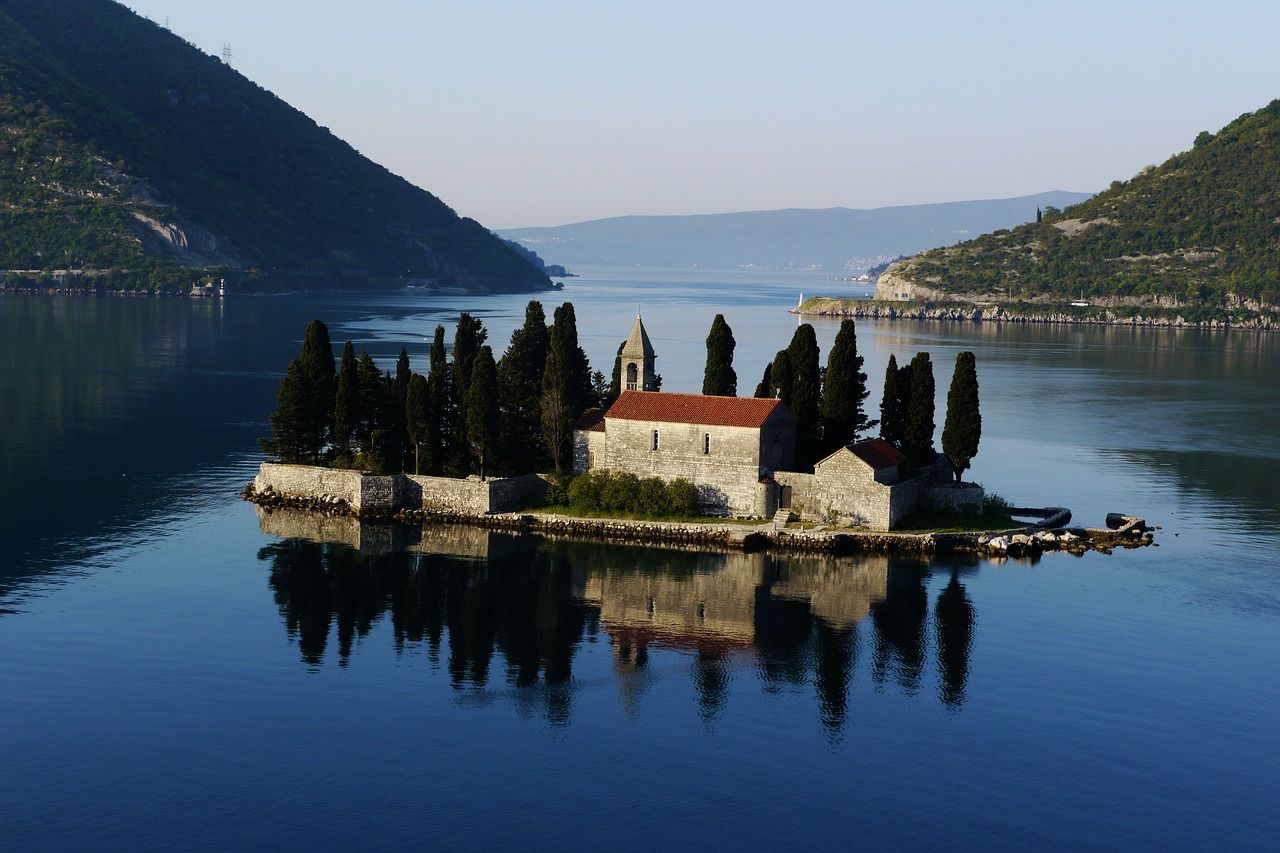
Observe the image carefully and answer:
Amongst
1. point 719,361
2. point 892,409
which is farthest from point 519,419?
point 892,409

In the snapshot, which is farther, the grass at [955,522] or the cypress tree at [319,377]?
the cypress tree at [319,377]

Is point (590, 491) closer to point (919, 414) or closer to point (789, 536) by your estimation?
point (789, 536)

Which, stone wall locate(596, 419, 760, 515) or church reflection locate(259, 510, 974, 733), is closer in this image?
church reflection locate(259, 510, 974, 733)

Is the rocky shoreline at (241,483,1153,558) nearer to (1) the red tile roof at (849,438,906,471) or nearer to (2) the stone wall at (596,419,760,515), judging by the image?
(2) the stone wall at (596,419,760,515)

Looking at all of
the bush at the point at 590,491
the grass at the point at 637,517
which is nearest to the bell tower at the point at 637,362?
the bush at the point at 590,491

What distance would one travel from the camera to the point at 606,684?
1704 inches

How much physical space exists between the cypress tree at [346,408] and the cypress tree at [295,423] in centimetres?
107

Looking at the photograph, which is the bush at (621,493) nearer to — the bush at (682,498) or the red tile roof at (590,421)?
the bush at (682,498)

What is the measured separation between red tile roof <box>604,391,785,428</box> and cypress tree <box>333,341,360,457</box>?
1261 centimetres

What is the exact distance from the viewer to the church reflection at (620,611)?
44562 millimetres

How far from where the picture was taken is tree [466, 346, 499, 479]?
6366 centimetres

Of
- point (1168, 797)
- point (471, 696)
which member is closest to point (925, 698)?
point (1168, 797)

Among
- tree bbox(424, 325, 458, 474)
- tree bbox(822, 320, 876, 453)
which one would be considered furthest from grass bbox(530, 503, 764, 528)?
tree bbox(822, 320, 876, 453)

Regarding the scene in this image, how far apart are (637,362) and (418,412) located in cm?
992
